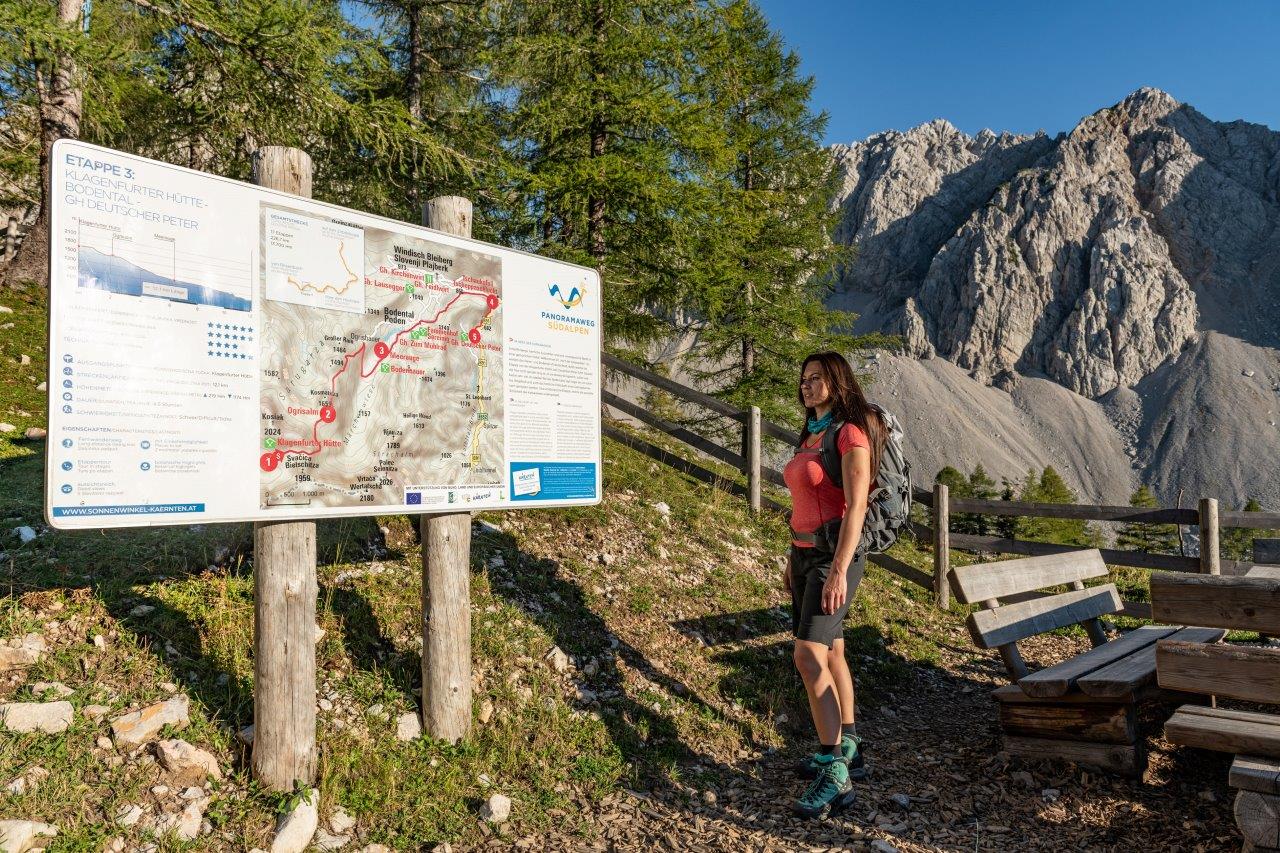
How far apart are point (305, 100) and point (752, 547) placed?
Answer: 738cm

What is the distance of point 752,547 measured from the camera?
823cm

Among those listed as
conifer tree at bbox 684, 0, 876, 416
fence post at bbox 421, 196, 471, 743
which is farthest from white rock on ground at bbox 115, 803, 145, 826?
conifer tree at bbox 684, 0, 876, 416

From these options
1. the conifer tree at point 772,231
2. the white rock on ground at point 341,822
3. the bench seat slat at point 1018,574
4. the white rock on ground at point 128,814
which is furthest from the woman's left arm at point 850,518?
the conifer tree at point 772,231

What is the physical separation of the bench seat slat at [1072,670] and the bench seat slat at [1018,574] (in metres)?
0.55

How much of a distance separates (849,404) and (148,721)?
3.68 m

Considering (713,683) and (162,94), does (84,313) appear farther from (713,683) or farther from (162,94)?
(162,94)

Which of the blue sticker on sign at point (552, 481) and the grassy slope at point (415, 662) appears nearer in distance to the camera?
the grassy slope at point (415, 662)

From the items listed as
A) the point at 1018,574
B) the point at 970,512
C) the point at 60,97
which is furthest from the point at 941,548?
the point at 60,97

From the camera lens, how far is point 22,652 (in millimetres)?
3453

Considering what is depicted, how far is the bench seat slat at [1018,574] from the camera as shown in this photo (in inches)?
182

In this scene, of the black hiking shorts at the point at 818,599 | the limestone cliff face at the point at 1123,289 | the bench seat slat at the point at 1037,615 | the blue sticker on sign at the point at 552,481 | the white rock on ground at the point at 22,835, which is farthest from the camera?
the limestone cliff face at the point at 1123,289

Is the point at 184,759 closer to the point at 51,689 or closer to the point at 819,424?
the point at 51,689

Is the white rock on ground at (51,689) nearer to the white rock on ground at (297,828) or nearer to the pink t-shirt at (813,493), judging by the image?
the white rock on ground at (297,828)

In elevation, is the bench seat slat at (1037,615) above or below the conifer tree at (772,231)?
below
